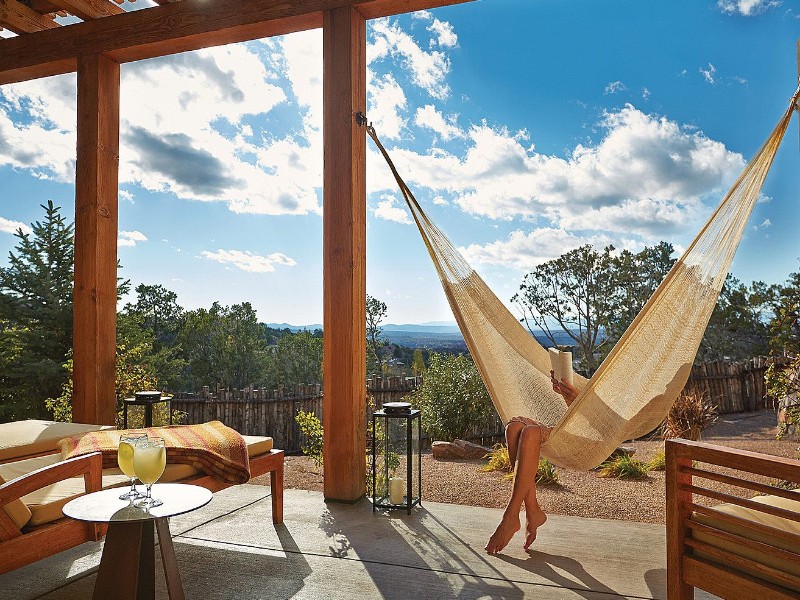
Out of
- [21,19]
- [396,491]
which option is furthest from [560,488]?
[21,19]

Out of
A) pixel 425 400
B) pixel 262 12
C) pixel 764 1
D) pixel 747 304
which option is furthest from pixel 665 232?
pixel 262 12

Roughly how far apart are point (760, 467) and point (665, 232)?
399 inches

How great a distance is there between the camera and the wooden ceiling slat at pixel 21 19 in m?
3.60

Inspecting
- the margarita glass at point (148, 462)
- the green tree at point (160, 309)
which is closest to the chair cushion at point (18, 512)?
the margarita glass at point (148, 462)

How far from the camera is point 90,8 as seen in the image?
142 inches

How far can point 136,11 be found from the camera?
3.59 m

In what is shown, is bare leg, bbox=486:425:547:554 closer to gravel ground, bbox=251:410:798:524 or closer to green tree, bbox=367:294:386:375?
gravel ground, bbox=251:410:798:524

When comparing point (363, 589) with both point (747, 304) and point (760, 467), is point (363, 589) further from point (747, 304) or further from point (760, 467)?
point (747, 304)

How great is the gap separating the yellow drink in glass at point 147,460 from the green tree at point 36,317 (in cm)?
520

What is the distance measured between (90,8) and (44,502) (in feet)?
9.88

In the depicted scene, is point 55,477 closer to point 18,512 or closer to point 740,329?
point 18,512

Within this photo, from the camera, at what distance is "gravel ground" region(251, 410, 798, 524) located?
3.14 meters

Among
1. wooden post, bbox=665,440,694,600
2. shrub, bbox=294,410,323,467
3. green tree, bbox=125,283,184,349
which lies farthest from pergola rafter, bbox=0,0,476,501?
green tree, bbox=125,283,184,349

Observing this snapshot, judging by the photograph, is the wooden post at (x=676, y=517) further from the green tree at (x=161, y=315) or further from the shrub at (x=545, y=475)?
the green tree at (x=161, y=315)
